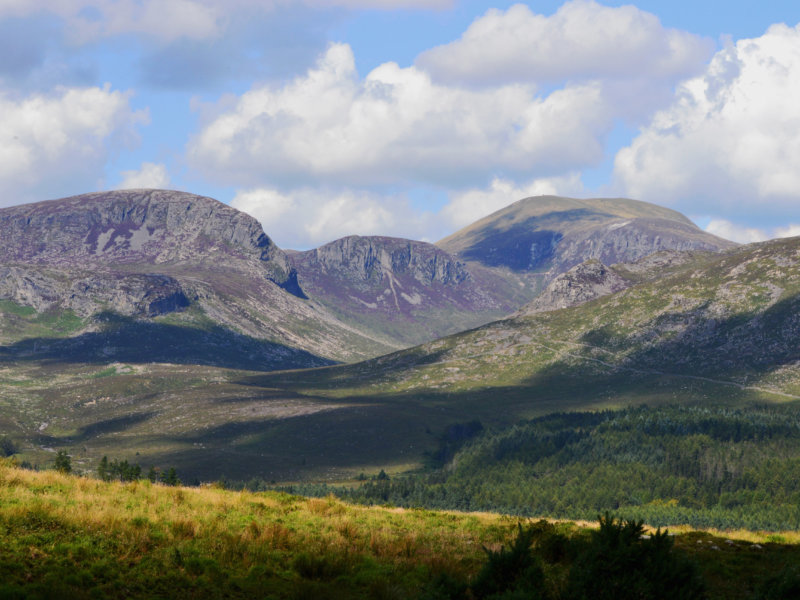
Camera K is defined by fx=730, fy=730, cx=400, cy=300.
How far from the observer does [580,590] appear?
20438 millimetres

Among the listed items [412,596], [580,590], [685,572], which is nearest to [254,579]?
[412,596]

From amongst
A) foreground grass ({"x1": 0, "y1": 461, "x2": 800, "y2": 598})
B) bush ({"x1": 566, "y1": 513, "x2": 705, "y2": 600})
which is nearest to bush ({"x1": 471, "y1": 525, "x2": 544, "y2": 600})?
bush ({"x1": 566, "y1": 513, "x2": 705, "y2": 600})

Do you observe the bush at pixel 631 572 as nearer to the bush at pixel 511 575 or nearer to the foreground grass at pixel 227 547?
the bush at pixel 511 575

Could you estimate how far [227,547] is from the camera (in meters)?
25.6

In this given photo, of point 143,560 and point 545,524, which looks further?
point 545,524

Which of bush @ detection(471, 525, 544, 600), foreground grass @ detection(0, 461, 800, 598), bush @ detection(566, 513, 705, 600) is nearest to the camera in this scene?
bush @ detection(566, 513, 705, 600)

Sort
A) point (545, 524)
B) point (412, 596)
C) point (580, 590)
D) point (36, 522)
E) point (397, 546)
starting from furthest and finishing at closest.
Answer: point (545, 524) < point (397, 546) < point (36, 522) < point (412, 596) < point (580, 590)

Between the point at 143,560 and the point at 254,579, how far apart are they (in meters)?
3.62

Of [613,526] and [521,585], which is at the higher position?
[613,526]

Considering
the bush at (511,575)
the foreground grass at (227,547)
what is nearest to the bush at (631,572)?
the bush at (511,575)

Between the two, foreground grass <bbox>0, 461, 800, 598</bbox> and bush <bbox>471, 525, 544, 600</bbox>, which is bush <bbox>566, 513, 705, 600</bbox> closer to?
bush <bbox>471, 525, 544, 600</bbox>

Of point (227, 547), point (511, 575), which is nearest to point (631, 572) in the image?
point (511, 575)

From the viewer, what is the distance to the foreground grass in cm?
2247

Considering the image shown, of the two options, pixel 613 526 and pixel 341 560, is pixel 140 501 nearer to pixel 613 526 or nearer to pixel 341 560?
pixel 341 560
